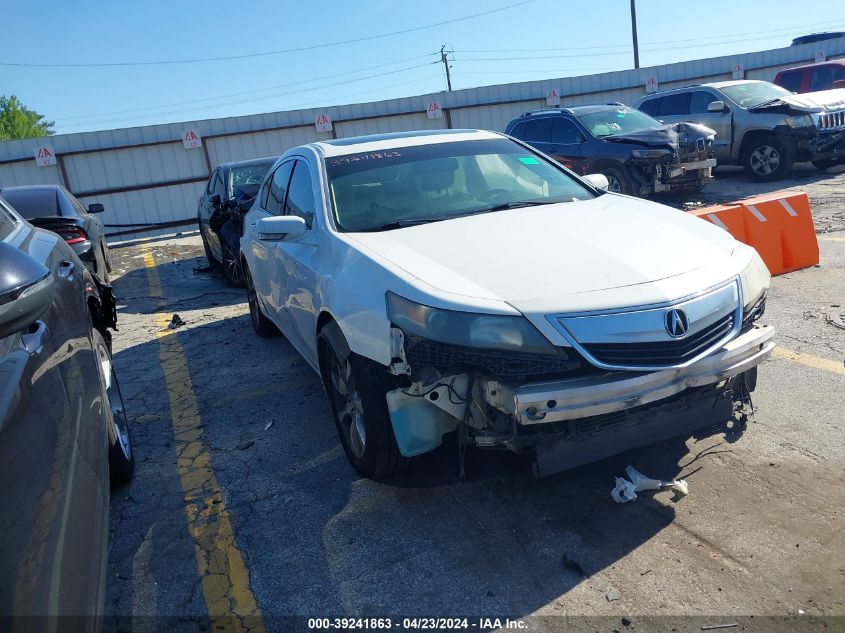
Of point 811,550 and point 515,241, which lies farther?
point 515,241

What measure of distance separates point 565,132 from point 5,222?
33.0 ft

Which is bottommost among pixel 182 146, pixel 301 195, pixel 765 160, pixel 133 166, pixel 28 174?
pixel 765 160

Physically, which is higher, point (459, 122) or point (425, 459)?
point (459, 122)

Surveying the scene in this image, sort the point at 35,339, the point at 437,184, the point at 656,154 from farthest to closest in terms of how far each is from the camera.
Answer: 1. the point at 656,154
2. the point at 437,184
3. the point at 35,339

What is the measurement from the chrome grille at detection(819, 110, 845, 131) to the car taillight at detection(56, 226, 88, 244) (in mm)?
11651

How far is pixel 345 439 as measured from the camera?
3.75 metres

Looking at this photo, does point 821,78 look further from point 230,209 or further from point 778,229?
point 230,209

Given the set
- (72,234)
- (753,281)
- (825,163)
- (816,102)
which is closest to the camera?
(753,281)

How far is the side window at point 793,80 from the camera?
1645 centimetres

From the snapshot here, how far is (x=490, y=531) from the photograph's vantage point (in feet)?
10.3

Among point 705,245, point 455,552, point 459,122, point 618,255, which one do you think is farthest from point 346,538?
point 459,122

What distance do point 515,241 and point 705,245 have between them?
0.90m

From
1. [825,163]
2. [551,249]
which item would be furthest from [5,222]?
[825,163]

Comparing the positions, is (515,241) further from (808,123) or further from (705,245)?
(808,123)
